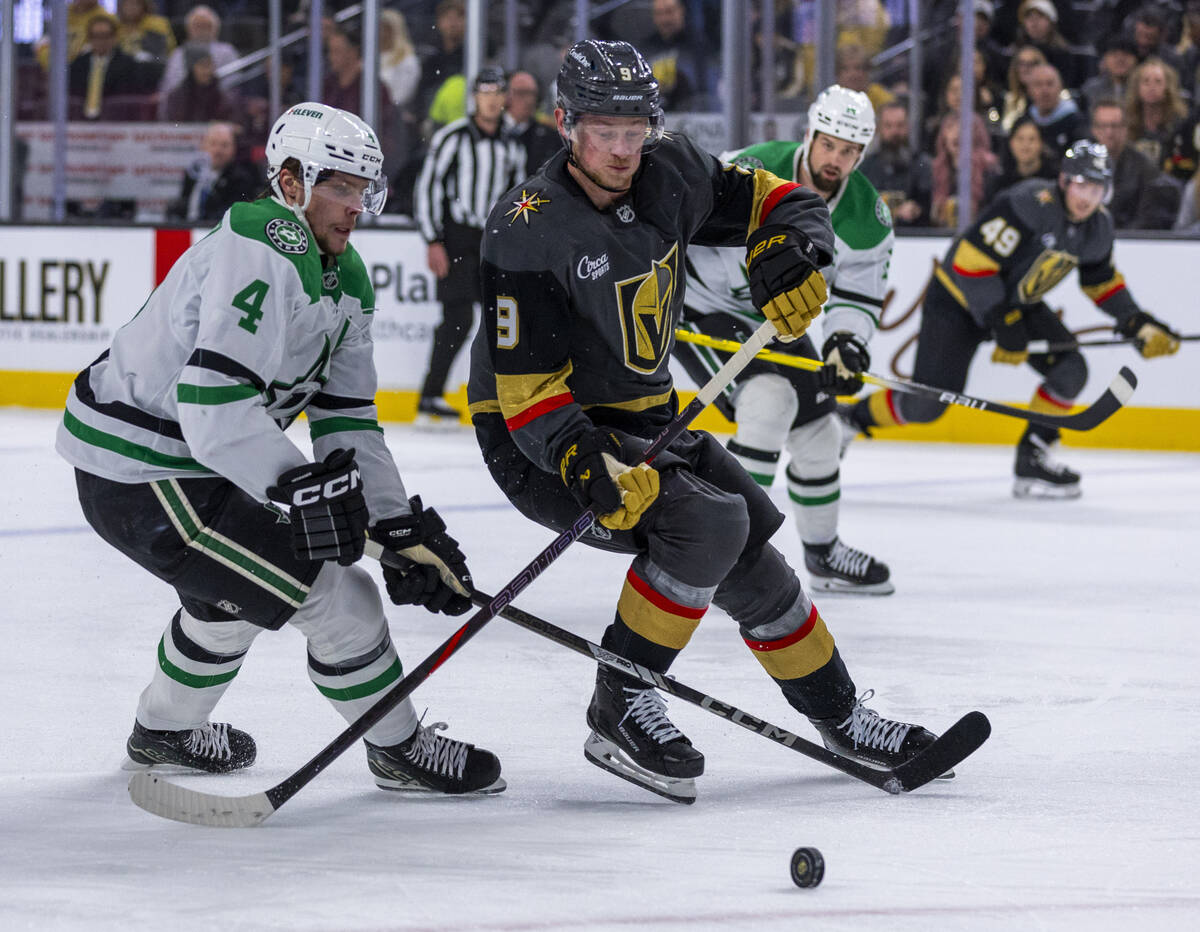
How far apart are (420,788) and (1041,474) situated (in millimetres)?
3763

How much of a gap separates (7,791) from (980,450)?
5.11 m

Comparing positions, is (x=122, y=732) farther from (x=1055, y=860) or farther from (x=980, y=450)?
(x=980, y=450)

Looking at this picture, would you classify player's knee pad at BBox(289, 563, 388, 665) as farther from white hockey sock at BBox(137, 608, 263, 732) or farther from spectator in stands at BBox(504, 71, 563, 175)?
spectator in stands at BBox(504, 71, 563, 175)

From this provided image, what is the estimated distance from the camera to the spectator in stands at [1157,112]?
710 cm

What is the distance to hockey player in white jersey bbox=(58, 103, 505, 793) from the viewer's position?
2250 millimetres

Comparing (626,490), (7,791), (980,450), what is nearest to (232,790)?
(7,791)

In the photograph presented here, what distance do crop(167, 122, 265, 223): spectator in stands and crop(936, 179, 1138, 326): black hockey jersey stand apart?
11.9 feet

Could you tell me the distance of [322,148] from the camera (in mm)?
2391

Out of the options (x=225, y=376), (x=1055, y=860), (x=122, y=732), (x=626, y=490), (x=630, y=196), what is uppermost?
(x=630, y=196)

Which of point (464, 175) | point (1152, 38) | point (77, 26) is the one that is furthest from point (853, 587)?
point (77, 26)

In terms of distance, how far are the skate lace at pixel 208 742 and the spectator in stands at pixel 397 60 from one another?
575 cm

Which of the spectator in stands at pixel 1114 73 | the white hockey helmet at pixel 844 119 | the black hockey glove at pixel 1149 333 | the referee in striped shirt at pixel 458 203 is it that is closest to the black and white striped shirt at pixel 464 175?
the referee in striped shirt at pixel 458 203

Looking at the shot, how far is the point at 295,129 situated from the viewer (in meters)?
2.41

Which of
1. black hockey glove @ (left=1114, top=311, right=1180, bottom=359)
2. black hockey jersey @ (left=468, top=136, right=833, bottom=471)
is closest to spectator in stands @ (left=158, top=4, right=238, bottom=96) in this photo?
black hockey glove @ (left=1114, top=311, right=1180, bottom=359)
